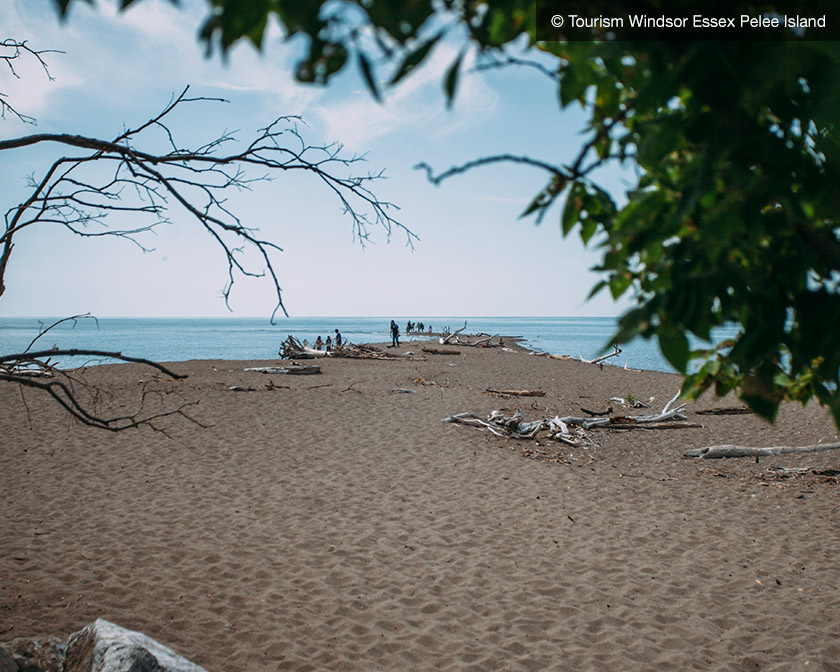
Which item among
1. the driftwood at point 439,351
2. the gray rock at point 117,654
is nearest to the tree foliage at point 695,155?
the gray rock at point 117,654

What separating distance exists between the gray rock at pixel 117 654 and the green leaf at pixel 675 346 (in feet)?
12.3

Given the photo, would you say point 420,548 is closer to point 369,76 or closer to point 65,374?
point 65,374

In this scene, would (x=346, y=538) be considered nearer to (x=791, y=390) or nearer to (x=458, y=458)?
(x=458, y=458)

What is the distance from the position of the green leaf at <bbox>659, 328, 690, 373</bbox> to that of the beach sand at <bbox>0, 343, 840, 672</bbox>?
3.04 meters

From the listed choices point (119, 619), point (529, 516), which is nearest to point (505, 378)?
point (529, 516)

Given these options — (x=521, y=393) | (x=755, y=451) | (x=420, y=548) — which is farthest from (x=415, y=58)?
(x=521, y=393)

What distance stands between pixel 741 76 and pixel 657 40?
0.18 meters

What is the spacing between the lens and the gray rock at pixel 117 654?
3.41 metres

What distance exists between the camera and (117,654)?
135 inches

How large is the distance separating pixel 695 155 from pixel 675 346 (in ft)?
1.48

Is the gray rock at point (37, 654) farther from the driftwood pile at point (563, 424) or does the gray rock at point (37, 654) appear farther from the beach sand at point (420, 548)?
the driftwood pile at point (563, 424)

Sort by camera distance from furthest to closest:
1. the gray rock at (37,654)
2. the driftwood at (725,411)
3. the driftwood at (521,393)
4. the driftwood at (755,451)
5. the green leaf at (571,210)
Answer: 1. the driftwood at (521,393)
2. the driftwood at (725,411)
3. the driftwood at (755,451)
4. the gray rock at (37,654)
5. the green leaf at (571,210)

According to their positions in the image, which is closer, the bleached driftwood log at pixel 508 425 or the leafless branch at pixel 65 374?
the leafless branch at pixel 65 374

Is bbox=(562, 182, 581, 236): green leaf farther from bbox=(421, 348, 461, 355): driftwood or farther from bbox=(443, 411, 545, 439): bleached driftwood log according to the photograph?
bbox=(421, 348, 461, 355): driftwood
